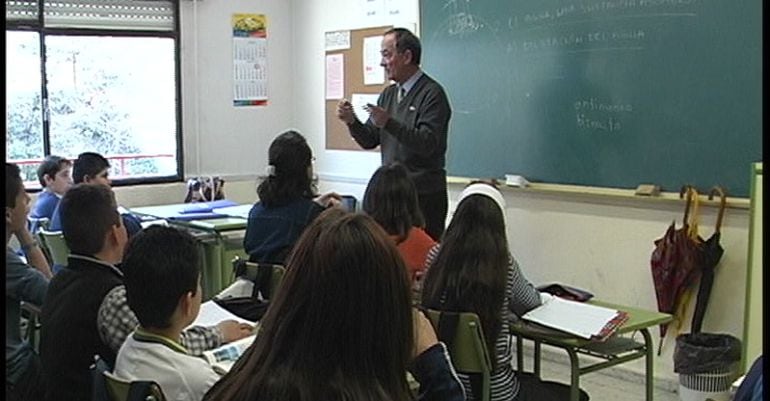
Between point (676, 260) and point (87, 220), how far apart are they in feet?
8.35

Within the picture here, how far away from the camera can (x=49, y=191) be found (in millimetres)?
4699

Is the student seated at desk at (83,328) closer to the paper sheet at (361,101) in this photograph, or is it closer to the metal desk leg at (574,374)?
the metal desk leg at (574,374)

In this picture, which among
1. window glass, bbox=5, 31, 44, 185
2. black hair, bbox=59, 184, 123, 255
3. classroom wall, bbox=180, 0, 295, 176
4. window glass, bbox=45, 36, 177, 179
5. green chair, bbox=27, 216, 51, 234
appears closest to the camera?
black hair, bbox=59, 184, 123, 255

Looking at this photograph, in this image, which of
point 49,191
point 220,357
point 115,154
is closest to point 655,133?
point 220,357

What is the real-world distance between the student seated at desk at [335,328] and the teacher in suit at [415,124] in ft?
8.77

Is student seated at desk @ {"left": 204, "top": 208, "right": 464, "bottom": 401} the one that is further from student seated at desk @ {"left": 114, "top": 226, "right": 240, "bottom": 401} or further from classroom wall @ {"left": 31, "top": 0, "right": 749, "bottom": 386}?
classroom wall @ {"left": 31, "top": 0, "right": 749, "bottom": 386}

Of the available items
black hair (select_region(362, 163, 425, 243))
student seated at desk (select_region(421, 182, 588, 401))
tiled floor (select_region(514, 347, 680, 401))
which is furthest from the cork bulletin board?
student seated at desk (select_region(421, 182, 588, 401))

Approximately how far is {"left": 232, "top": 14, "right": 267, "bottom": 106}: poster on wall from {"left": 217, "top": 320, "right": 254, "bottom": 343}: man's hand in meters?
3.91

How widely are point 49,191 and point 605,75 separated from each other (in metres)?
2.85

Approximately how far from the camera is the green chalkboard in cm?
375

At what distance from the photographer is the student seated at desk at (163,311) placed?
1.86 meters

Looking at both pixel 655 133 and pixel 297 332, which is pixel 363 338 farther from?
pixel 655 133

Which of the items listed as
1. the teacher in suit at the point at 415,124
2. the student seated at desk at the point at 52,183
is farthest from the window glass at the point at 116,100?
the teacher in suit at the point at 415,124

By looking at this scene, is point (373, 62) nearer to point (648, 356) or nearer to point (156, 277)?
point (648, 356)
